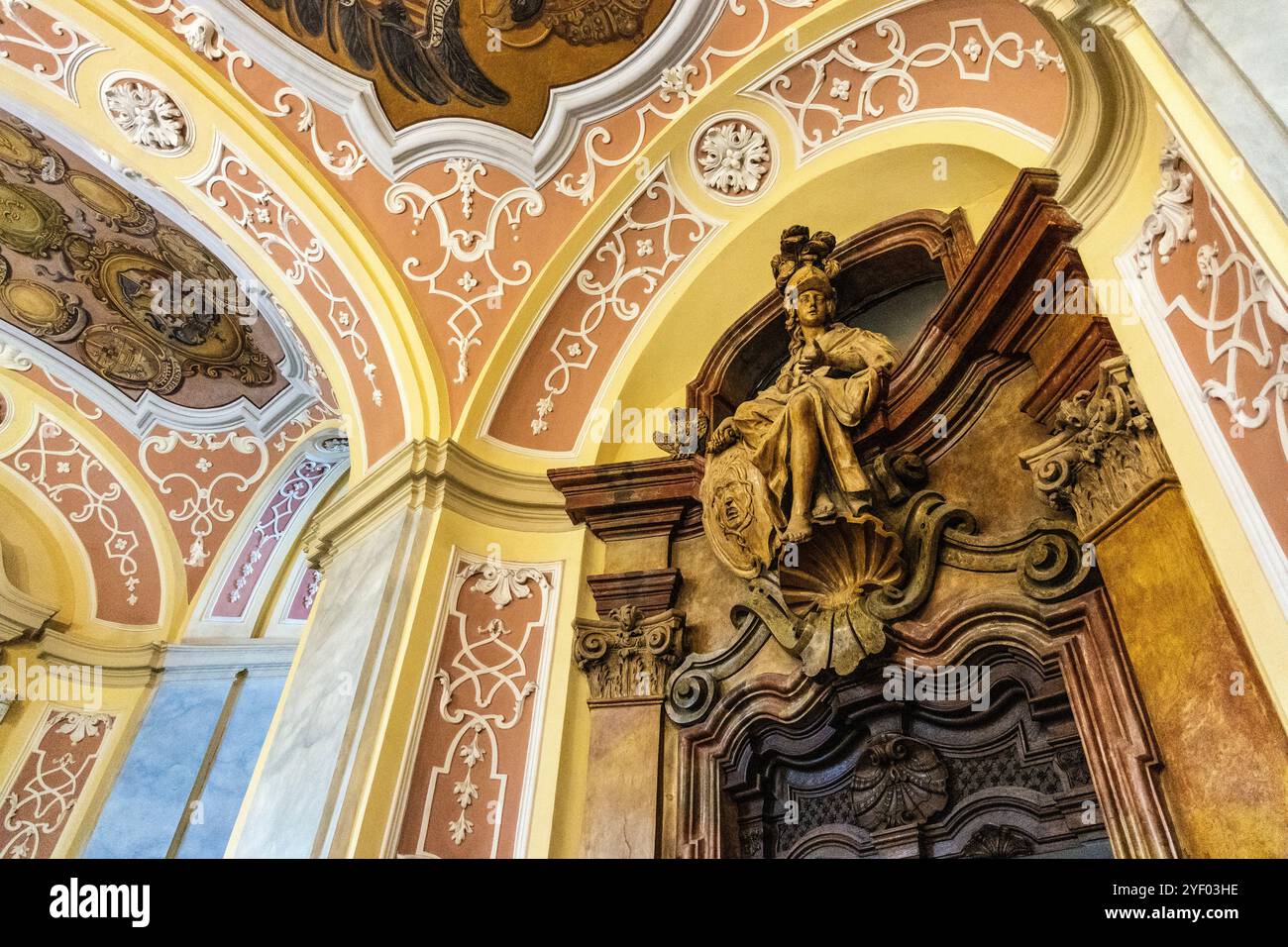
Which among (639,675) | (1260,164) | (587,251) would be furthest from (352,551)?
(1260,164)

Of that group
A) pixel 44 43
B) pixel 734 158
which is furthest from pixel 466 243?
pixel 44 43

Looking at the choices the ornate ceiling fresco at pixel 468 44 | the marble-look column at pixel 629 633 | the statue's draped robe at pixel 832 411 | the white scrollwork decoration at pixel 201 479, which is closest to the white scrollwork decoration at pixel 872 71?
the ornate ceiling fresco at pixel 468 44

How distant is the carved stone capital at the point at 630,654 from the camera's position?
159 inches

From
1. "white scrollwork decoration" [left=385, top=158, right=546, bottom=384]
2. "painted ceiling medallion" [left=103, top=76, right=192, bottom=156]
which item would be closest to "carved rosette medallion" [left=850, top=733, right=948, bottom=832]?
"white scrollwork decoration" [left=385, top=158, right=546, bottom=384]

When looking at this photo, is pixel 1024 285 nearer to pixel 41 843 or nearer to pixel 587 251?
pixel 587 251

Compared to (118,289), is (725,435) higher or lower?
lower

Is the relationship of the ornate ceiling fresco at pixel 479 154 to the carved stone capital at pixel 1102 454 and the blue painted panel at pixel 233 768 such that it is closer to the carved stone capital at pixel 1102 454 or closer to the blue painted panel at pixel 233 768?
the carved stone capital at pixel 1102 454

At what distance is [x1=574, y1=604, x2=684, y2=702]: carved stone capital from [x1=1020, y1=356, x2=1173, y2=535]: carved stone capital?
1.76 meters

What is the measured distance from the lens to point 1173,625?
2.50 meters

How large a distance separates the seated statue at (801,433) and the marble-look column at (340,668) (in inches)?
59.3

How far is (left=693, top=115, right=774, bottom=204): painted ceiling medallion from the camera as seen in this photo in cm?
486

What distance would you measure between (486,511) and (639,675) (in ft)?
4.13

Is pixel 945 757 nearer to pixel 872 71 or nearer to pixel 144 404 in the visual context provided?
pixel 872 71

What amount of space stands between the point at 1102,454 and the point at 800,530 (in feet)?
3.70
